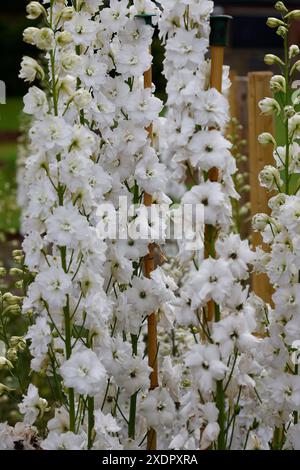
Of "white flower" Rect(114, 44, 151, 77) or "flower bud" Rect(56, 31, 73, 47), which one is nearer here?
"flower bud" Rect(56, 31, 73, 47)

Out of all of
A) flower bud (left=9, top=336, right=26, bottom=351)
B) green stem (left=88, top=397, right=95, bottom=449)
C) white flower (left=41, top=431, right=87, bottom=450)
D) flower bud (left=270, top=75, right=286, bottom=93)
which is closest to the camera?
white flower (left=41, top=431, right=87, bottom=450)

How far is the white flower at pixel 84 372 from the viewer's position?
2111 millimetres

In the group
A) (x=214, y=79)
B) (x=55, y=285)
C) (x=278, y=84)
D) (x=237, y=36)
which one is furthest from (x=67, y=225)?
(x=237, y=36)

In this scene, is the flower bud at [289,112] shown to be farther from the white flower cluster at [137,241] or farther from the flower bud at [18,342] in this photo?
the flower bud at [18,342]

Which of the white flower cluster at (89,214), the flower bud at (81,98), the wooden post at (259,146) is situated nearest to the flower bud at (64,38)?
the white flower cluster at (89,214)

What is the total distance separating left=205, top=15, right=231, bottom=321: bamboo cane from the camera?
2.20 m

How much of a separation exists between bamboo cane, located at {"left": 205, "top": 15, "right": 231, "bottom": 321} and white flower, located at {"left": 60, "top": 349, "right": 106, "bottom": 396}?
1.12 ft

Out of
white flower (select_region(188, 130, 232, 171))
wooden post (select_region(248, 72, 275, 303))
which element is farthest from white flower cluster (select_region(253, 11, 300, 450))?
wooden post (select_region(248, 72, 275, 303))

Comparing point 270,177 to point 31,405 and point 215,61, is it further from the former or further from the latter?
point 31,405

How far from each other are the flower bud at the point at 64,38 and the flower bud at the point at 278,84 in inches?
23.7

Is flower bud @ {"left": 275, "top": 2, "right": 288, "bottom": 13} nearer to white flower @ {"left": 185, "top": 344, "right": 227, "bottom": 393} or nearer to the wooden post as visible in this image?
white flower @ {"left": 185, "top": 344, "right": 227, "bottom": 393}

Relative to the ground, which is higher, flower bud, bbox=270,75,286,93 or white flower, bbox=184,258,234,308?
flower bud, bbox=270,75,286,93

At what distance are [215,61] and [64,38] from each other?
39 centimetres

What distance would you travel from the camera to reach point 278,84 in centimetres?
242
